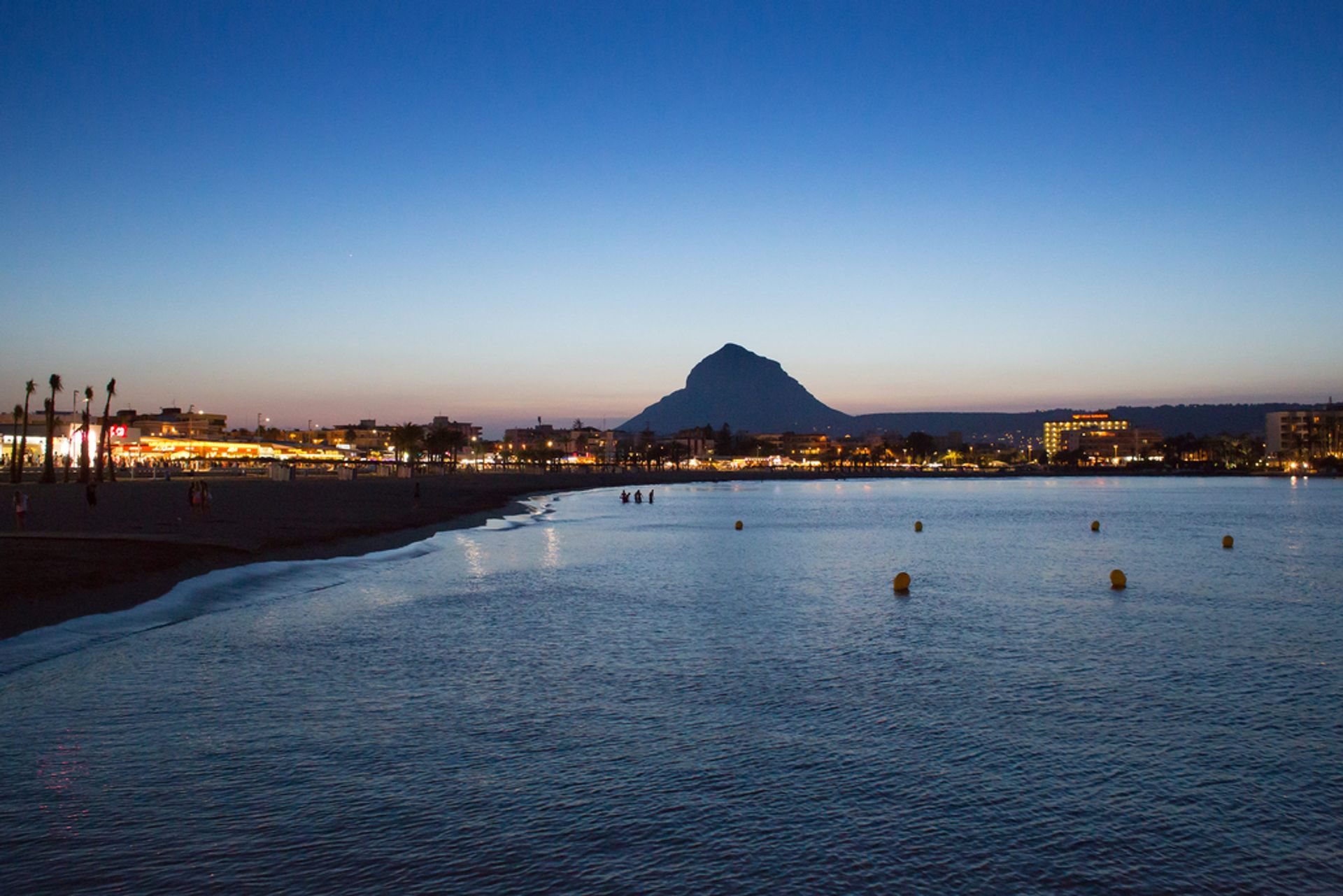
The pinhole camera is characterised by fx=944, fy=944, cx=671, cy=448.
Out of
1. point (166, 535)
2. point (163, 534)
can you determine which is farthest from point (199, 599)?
point (163, 534)

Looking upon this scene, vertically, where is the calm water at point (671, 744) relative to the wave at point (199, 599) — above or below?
below

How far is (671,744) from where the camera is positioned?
41.7 feet

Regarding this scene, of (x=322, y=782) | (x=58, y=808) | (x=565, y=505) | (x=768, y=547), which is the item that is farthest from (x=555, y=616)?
(x=565, y=505)

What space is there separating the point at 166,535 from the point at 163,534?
496mm

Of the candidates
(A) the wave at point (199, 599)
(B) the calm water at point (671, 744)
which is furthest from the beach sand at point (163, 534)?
(B) the calm water at point (671, 744)

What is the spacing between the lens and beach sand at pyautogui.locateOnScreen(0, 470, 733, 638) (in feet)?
73.2

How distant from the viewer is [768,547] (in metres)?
46.2

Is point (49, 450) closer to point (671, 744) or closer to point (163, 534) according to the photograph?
point (163, 534)

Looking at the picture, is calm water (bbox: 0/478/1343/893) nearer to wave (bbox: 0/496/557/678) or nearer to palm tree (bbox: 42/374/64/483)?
wave (bbox: 0/496/557/678)

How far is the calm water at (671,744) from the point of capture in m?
8.90

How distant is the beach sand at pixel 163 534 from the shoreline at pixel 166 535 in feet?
0.18

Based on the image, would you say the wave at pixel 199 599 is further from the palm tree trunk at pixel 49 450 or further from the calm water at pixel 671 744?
the palm tree trunk at pixel 49 450

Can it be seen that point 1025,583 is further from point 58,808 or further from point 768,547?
point 58,808

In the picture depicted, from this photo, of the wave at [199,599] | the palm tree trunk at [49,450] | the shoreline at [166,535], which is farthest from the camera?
the palm tree trunk at [49,450]
